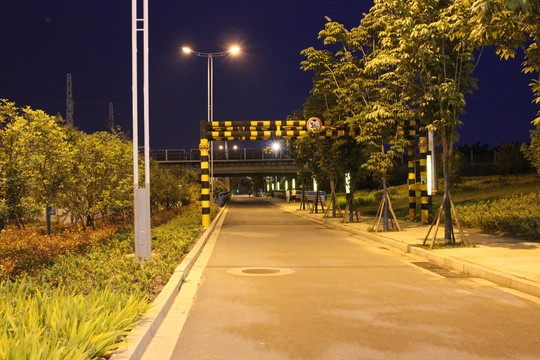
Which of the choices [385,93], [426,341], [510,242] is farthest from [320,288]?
[385,93]

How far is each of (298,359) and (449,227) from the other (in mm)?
9434

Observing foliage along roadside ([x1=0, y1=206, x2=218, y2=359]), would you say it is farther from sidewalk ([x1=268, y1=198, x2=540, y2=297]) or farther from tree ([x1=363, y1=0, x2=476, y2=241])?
tree ([x1=363, y1=0, x2=476, y2=241])

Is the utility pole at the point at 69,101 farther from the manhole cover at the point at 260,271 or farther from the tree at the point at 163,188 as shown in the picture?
the manhole cover at the point at 260,271

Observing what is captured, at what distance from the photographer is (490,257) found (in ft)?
35.7

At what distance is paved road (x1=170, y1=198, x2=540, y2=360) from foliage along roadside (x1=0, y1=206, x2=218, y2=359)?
80 centimetres

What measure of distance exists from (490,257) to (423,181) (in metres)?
10.6

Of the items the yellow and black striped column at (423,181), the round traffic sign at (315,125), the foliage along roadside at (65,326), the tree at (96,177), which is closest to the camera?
the foliage along roadside at (65,326)

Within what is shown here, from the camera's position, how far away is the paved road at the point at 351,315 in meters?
5.18

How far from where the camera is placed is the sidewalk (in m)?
8.55

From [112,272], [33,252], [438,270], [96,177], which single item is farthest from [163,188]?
[438,270]

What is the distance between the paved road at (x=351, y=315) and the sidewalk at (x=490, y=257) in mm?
376

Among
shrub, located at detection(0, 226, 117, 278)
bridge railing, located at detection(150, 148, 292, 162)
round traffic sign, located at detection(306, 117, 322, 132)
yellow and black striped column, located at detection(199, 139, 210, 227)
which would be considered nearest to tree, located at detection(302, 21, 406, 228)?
round traffic sign, located at detection(306, 117, 322, 132)

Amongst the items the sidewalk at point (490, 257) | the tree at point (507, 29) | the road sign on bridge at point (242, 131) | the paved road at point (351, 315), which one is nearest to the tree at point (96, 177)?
the road sign on bridge at point (242, 131)

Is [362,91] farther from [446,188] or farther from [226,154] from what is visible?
[226,154]
